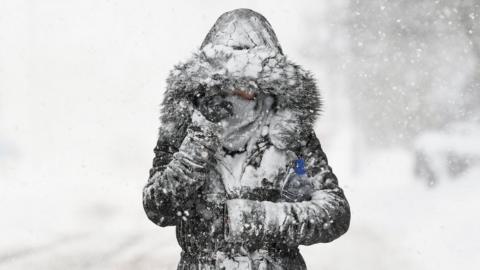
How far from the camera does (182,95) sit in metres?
2.84

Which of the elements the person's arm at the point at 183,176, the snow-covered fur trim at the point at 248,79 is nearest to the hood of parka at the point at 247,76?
the snow-covered fur trim at the point at 248,79

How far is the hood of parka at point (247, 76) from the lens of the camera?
2762mm

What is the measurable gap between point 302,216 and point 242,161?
0.37 m

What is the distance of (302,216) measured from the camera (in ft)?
8.96

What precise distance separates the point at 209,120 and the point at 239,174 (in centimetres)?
28

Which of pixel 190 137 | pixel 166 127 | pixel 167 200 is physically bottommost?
pixel 167 200

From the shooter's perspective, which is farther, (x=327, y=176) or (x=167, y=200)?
(x=327, y=176)

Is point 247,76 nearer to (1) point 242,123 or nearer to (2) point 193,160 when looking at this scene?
(1) point 242,123

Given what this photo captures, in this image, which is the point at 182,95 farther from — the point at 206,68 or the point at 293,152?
the point at 293,152

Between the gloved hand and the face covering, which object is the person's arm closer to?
the gloved hand

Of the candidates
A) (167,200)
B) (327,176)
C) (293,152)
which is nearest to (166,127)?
(167,200)

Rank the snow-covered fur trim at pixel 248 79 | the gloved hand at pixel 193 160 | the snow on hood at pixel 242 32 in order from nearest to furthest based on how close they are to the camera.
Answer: the gloved hand at pixel 193 160
the snow-covered fur trim at pixel 248 79
the snow on hood at pixel 242 32

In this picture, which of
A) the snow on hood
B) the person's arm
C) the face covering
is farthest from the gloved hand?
the snow on hood

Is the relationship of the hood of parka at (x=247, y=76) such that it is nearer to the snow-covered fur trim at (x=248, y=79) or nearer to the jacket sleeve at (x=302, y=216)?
the snow-covered fur trim at (x=248, y=79)
